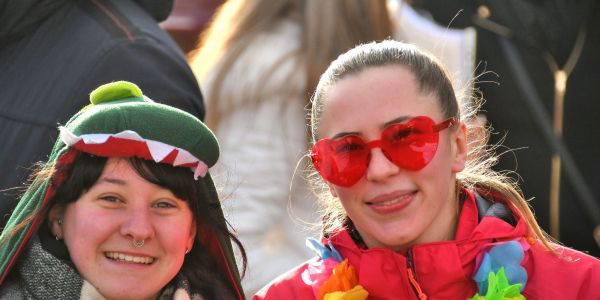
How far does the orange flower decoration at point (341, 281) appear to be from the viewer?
380 cm

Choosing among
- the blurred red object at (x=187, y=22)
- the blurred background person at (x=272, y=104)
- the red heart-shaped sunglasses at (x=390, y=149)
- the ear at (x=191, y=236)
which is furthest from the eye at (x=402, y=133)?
the blurred red object at (x=187, y=22)

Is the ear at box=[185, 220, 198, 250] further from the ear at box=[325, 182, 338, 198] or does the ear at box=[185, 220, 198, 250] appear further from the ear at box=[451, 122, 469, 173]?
the ear at box=[451, 122, 469, 173]

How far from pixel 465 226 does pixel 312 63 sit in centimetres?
123

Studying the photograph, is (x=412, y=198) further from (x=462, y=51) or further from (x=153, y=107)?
(x=462, y=51)

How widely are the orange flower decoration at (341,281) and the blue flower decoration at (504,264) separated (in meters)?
0.36

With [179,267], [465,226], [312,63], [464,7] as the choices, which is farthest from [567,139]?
[179,267]

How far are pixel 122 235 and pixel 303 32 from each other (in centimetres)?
160

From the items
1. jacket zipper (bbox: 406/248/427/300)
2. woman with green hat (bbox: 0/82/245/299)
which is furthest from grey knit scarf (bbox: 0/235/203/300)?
jacket zipper (bbox: 406/248/427/300)

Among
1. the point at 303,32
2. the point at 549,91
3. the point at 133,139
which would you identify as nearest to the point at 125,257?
the point at 133,139

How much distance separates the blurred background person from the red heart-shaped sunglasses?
893mm

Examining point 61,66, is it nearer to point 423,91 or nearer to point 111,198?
point 111,198

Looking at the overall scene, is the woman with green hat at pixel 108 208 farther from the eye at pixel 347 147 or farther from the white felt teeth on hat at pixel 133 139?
the eye at pixel 347 147

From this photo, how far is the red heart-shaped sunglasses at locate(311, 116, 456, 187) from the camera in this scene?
3.71 m

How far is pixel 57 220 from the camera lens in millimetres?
3729
